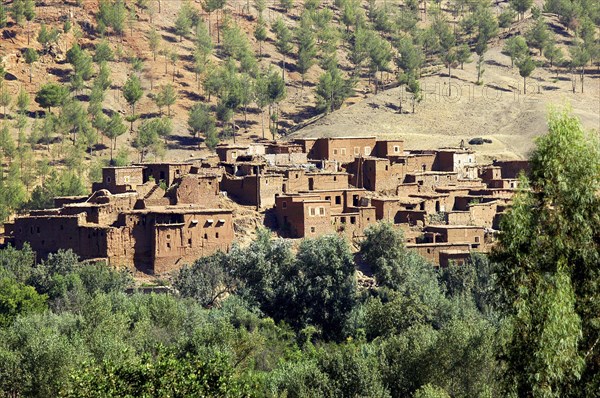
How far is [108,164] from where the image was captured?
226 feet

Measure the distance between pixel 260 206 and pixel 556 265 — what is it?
33.7 meters

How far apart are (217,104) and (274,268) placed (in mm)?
33978

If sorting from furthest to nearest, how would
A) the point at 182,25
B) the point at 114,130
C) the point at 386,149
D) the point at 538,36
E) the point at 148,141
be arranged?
the point at 538,36 → the point at 182,25 → the point at 114,130 → the point at 148,141 → the point at 386,149

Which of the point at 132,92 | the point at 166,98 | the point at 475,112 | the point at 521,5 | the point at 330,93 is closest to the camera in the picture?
the point at 132,92

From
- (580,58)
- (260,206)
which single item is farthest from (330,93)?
(260,206)

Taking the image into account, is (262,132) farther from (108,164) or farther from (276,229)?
(276,229)

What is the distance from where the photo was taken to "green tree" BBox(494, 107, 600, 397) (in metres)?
16.1

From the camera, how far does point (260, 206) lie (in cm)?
4969

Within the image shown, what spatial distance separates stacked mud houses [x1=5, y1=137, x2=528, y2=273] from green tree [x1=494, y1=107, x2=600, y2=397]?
29805 millimetres

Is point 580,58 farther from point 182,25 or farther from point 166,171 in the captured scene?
point 166,171

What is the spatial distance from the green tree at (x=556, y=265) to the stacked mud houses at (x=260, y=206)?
29.8 meters

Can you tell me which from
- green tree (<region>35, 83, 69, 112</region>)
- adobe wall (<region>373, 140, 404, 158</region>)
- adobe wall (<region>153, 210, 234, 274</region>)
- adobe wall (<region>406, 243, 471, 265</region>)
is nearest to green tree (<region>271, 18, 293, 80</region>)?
green tree (<region>35, 83, 69, 112</region>)

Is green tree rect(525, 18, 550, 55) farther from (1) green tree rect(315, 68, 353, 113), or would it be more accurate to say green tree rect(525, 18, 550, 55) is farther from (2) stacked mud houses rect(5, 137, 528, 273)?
(2) stacked mud houses rect(5, 137, 528, 273)

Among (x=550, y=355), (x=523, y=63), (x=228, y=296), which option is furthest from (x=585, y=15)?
(x=550, y=355)
